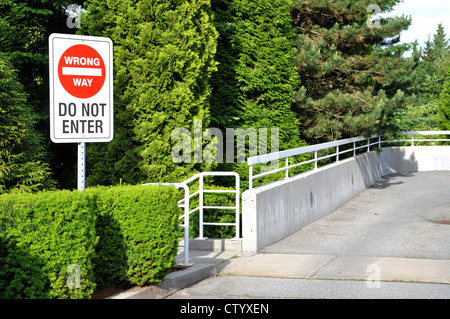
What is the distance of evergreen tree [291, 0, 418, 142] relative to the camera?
17.2m

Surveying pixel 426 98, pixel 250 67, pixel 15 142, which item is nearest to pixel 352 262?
pixel 15 142

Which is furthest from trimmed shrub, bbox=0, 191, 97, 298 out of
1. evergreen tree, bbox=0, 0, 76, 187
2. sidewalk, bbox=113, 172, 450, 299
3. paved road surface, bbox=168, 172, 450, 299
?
evergreen tree, bbox=0, 0, 76, 187

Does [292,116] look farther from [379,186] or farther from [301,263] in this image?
[301,263]

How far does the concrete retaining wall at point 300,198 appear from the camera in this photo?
9.64 m

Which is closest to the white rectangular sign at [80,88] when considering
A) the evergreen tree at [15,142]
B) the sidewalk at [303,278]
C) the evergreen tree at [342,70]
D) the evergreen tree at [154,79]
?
the sidewalk at [303,278]

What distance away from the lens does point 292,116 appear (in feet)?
50.6

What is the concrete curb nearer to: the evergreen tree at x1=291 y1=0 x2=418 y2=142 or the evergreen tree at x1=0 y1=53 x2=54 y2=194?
the evergreen tree at x1=0 y1=53 x2=54 y2=194

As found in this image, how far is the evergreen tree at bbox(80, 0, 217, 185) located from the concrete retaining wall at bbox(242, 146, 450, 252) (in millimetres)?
1931

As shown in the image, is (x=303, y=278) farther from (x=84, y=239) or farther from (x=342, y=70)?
(x=342, y=70)

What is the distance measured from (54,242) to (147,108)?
5773 mm

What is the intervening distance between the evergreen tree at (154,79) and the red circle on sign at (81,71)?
4587 mm

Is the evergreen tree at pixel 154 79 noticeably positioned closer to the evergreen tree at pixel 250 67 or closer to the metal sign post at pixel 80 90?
the evergreen tree at pixel 250 67

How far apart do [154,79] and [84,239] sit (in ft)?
18.8
